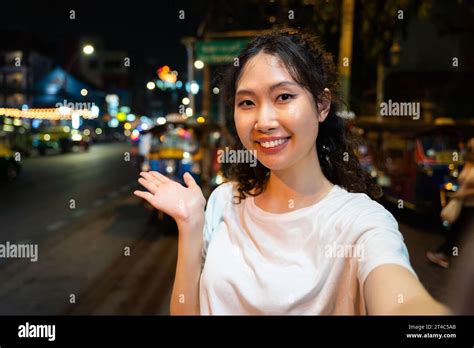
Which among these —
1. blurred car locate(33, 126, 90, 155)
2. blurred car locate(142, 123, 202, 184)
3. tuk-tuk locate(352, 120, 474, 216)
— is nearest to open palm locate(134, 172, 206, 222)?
blurred car locate(142, 123, 202, 184)

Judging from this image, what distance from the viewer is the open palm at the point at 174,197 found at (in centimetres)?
150

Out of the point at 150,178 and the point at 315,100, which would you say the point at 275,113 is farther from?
the point at 150,178

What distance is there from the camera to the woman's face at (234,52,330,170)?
1397 millimetres

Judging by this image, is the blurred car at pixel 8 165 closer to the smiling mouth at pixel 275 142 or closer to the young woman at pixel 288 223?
the young woman at pixel 288 223

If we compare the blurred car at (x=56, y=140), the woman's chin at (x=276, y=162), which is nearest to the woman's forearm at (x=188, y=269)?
the woman's chin at (x=276, y=162)

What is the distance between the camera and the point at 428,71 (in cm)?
1809

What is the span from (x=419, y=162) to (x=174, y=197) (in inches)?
334

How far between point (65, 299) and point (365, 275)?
3.88m

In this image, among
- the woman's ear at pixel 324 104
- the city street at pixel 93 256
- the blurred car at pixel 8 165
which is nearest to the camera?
the woman's ear at pixel 324 104

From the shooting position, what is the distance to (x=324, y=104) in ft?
5.00

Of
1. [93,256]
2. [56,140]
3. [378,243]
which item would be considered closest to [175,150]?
[93,256]

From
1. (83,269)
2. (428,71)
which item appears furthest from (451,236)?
(428,71)
